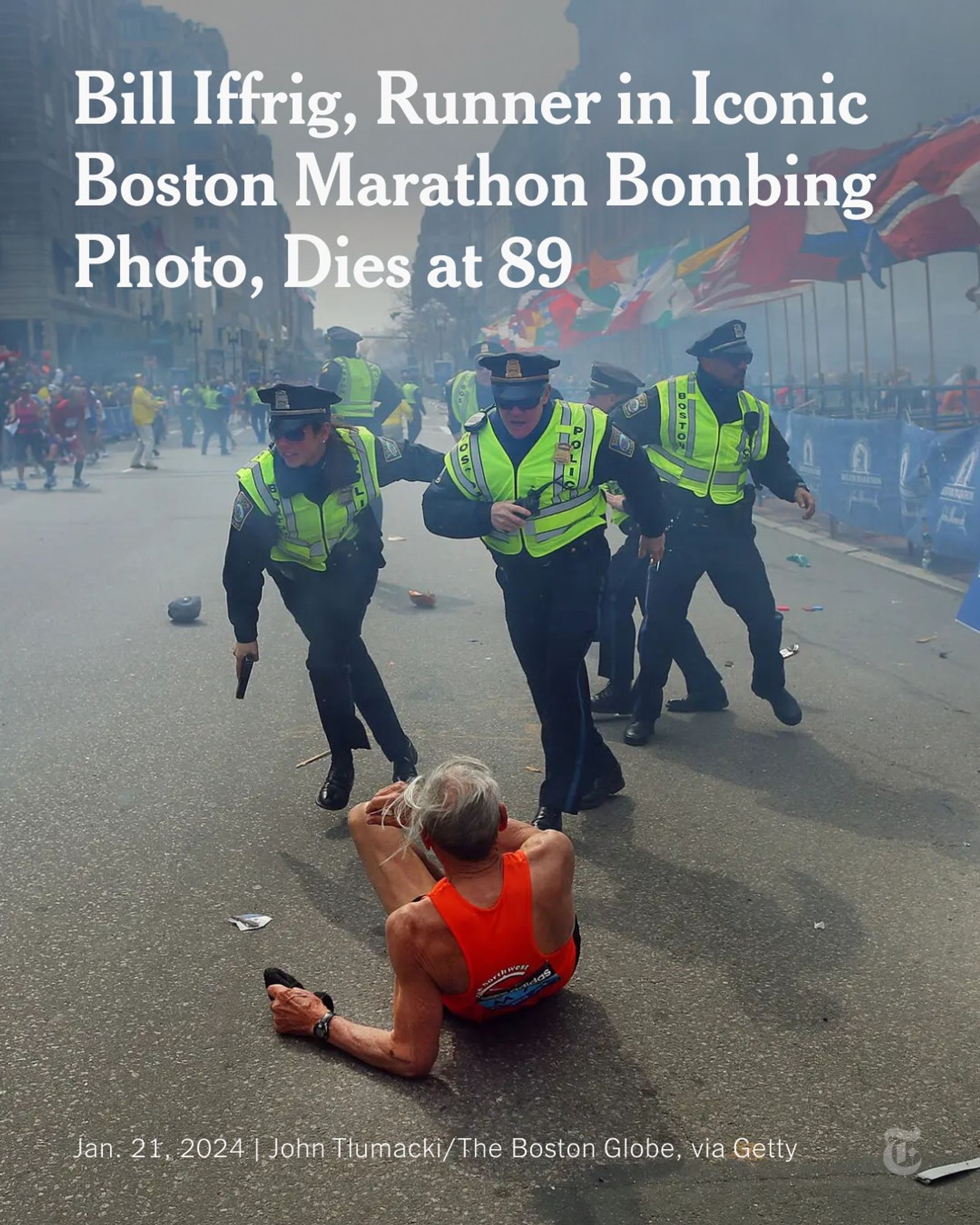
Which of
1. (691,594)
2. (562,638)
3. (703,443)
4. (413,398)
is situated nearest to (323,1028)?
(562,638)

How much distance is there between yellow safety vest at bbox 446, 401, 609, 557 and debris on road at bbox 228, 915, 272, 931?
1.54 meters

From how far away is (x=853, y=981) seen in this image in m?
3.99

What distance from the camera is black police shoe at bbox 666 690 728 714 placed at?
23.9 ft

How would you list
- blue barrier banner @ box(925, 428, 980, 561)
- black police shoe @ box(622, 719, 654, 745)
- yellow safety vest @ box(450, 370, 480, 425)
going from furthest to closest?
yellow safety vest @ box(450, 370, 480, 425) < blue barrier banner @ box(925, 428, 980, 561) < black police shoe @ box(622, 719, 654, 745)

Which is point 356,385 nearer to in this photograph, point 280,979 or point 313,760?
point 313,760

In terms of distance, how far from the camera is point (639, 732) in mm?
6609

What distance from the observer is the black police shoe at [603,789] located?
5602 mm

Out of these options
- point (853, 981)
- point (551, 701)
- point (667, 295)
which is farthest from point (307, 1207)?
point (667, 295)

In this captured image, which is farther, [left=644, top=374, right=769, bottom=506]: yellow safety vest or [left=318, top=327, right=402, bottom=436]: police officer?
[left=318, top=327, right=402, bottom=436]: police officer

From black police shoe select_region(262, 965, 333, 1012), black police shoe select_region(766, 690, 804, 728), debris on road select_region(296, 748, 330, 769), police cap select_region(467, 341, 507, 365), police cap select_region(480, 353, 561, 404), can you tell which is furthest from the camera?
police cap select_region(467, 341, 507, 365)

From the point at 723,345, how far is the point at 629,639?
157 cm

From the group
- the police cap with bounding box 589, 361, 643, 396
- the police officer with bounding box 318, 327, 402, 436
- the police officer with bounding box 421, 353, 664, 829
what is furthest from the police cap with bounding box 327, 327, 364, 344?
the police officer with bounding box 421, 353, 664, 829

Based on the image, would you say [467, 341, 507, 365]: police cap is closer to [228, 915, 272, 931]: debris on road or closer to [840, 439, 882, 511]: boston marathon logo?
[840, 439, 882, 511]: boston marathon logo

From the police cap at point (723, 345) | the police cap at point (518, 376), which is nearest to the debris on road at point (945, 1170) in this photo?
the police cap at point (518, 376)
